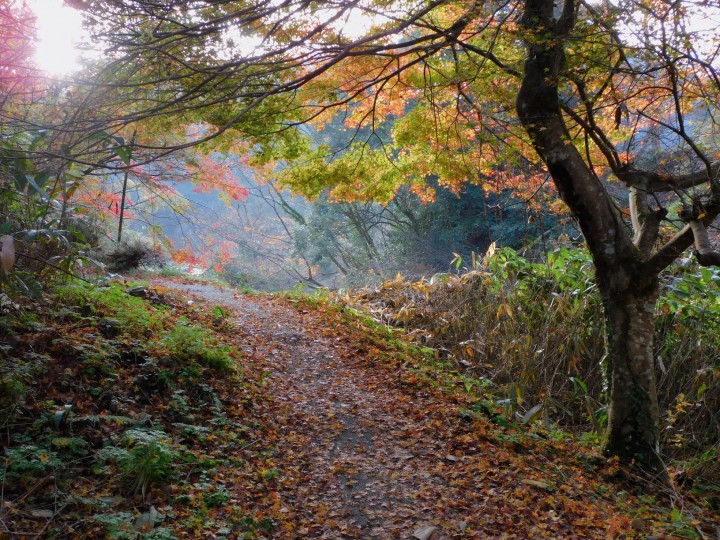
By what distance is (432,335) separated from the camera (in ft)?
23.3

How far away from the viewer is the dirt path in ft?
10.0

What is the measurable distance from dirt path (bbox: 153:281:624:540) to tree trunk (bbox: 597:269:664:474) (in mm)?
662

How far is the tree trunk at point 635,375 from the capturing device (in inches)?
159

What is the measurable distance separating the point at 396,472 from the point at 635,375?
215cm

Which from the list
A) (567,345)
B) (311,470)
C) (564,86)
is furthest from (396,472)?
(564,86)

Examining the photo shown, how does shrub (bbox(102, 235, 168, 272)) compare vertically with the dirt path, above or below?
above

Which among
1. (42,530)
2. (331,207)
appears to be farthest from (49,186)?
(331,207)

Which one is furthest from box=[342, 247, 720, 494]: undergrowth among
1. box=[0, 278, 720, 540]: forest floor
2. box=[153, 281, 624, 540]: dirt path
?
box=[153, 281, 624, 540]: dirt path

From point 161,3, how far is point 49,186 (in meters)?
2.16

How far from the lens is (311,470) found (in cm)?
362

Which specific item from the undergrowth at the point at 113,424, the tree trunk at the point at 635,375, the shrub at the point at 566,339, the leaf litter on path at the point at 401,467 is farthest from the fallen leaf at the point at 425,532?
the shrub at the point at 566,339

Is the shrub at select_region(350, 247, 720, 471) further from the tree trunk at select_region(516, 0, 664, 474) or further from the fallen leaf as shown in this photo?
the fallen leaf

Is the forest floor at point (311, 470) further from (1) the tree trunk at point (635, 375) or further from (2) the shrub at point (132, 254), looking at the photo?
(2) the shrub at point (132, 254)

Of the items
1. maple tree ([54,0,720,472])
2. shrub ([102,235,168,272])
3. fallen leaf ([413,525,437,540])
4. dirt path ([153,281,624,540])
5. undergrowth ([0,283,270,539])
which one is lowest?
fallen leaf ([413,525,437,540])
